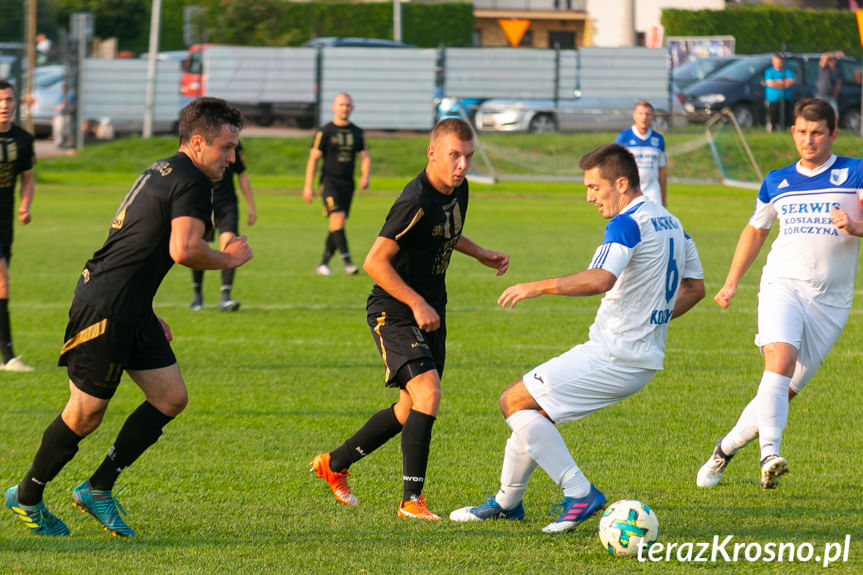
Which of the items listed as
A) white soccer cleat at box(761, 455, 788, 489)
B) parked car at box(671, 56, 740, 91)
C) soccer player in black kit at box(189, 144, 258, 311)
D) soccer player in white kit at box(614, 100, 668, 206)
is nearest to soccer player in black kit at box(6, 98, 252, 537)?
white soccer cleat at box(761, 455, 788, 489)

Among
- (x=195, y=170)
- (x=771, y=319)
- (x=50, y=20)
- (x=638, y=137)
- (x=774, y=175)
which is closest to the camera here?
(x=195, y=170)

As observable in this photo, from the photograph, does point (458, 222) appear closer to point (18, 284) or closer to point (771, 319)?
point (771, 319)

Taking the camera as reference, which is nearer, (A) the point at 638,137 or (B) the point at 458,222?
(B) the point at 458,222

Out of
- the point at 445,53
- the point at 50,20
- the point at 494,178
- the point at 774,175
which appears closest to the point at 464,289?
the point at 774,175

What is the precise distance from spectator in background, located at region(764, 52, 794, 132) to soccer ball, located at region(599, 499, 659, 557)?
26.9 m

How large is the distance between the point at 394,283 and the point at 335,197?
381 inches

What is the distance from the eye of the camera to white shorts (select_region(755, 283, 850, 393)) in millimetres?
6090

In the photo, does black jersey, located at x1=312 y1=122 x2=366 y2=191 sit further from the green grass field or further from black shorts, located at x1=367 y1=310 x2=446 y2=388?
black shorts, located at x1=367 y1=310 x2=446 y2=388

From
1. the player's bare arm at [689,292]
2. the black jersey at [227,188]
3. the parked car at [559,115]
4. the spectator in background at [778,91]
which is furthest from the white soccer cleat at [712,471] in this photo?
the spectator in background at [778,91]

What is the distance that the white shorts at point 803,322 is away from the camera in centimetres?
609

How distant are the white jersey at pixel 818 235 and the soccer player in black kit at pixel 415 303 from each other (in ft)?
6.40

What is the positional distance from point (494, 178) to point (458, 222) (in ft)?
74.4

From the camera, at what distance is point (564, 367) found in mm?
5219

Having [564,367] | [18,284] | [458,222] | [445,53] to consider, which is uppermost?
[445,53]
